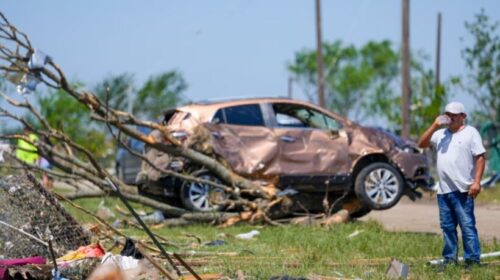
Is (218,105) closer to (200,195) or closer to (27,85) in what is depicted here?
(200,195)

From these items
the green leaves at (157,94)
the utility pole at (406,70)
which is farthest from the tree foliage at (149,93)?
the utility pole at (406,70)

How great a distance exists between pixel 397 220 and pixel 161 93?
45.5m

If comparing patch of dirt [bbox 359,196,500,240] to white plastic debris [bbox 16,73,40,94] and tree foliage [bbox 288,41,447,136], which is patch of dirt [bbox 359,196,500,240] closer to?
white plastic debris [bbox 16,73,40,94]

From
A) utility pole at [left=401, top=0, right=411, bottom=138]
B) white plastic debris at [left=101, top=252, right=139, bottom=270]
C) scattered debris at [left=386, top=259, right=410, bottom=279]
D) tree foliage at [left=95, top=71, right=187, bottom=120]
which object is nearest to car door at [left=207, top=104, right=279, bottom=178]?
scattered debris at [left=386, top=259, right=410, bottom=279]

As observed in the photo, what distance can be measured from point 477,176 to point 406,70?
68.0 ft

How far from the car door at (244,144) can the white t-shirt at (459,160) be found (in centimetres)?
590

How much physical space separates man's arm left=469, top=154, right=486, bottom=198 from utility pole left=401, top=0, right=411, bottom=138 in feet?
63.7

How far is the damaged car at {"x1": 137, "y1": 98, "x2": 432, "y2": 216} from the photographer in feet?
52.1

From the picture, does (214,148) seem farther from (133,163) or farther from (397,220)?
(133,163)

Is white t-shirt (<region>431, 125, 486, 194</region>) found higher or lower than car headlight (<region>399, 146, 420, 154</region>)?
higher

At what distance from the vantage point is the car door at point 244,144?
52.0 ft

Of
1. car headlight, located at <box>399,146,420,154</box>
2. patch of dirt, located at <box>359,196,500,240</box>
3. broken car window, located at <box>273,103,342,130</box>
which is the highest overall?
broken car window, located at <box>273,103,342,130</box>

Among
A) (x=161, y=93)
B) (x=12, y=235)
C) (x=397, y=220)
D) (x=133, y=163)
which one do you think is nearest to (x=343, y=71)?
(x=161, y=93)

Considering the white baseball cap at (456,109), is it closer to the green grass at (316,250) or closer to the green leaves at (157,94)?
the green grass at (316,250)
